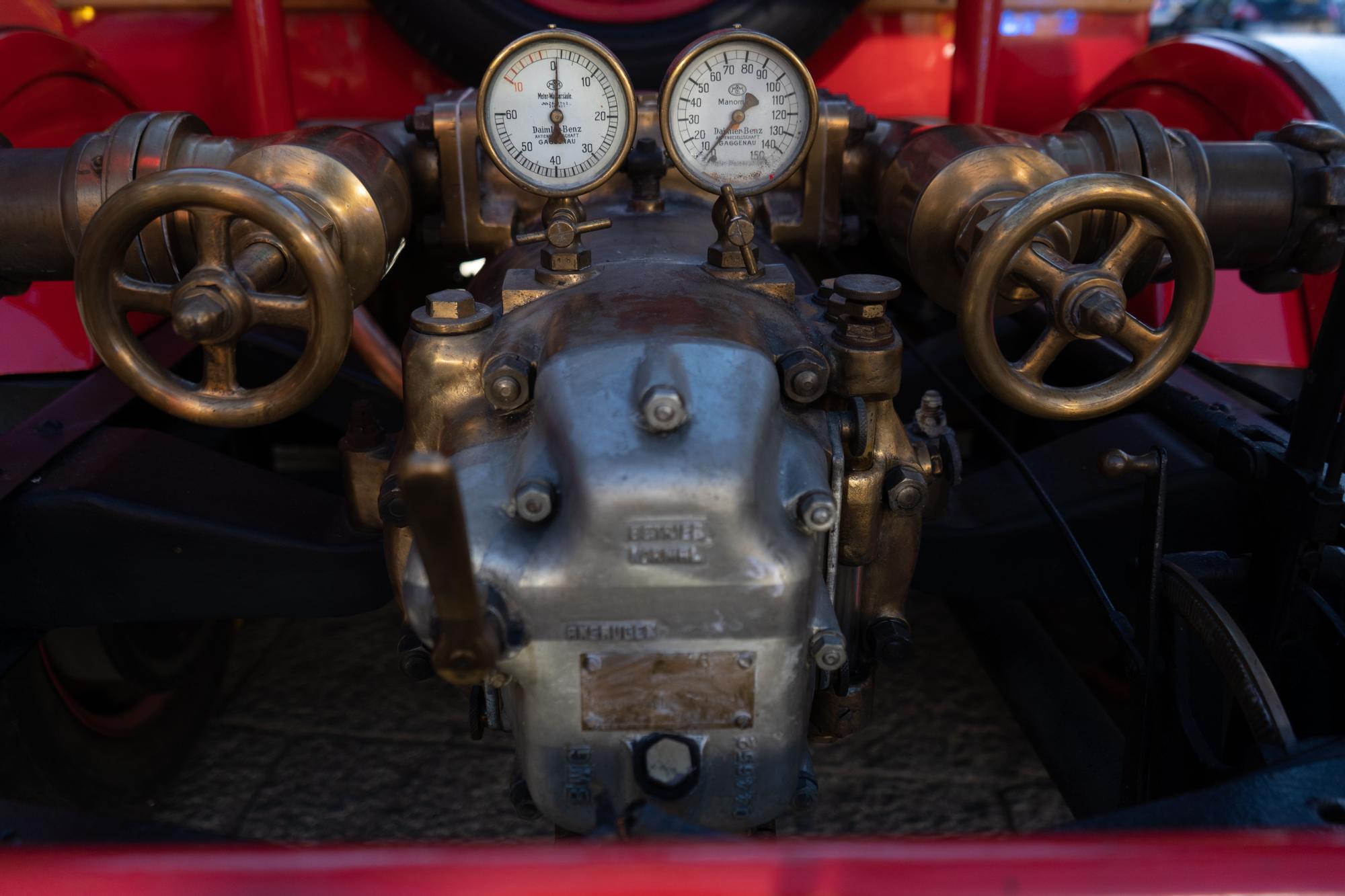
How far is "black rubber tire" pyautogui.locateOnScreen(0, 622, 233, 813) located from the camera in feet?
5.04

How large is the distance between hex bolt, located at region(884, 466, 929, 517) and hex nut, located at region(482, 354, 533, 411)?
381mm

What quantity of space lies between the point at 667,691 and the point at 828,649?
0.14m

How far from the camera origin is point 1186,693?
1.24 m

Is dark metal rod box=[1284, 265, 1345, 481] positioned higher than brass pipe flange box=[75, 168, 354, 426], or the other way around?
brass pipe flange box=[75, 168, 354, 426]

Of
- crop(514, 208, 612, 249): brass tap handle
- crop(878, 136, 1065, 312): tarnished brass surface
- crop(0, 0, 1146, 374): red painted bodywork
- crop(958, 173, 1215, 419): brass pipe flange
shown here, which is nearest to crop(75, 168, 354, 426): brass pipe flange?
crop(514, 208, 612, 249): brass tap handle

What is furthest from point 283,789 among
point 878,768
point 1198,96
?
point 1198,96

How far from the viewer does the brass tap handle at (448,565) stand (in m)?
0.64

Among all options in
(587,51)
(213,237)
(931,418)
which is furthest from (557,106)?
(931,418)

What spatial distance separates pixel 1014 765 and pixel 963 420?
76 centimetres

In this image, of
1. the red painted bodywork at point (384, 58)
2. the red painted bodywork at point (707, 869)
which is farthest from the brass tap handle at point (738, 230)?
the red painted bodywork at point (384, 58)

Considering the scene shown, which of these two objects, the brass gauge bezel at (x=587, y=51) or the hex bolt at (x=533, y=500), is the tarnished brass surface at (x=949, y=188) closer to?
the brass gauge bezel at (x=587, y=51)

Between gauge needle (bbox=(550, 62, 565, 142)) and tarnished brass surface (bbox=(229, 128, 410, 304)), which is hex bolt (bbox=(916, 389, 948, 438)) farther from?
tarnished brass surface (bbox=(229, 128, 410, 304))

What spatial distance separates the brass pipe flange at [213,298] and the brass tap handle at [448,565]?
1.01 feet

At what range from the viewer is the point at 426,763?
1.95 meters
